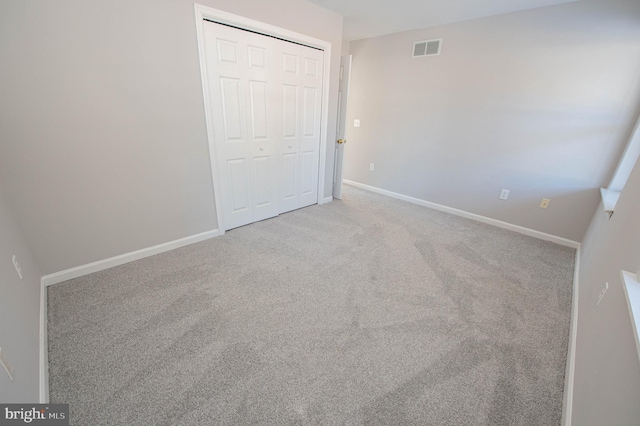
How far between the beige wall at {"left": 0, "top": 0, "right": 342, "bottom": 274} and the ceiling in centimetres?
95

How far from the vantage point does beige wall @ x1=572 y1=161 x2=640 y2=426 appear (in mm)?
762

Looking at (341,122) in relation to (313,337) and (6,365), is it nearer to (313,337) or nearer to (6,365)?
(313,337)

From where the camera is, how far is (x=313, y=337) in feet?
5.28

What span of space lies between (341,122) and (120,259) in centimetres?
311

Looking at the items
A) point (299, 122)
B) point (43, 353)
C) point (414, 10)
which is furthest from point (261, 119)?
point (43, 353)

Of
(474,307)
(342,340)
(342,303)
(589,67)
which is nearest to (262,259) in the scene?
(342,303)

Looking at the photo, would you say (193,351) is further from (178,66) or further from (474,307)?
(178,66)

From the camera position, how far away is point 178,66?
2127mm

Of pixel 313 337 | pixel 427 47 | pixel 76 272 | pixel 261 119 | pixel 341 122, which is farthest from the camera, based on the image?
pixel 341 122

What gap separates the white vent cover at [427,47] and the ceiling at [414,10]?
0.61 ft

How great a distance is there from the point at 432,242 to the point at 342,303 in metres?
1.52

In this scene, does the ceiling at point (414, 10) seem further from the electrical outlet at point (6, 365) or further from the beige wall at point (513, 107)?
the electrical outlet at point (6, 365)

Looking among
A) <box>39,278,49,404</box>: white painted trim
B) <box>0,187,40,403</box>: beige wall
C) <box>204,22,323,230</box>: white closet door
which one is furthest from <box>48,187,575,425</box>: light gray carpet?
<box>204,22,323,230</box>: white closet door

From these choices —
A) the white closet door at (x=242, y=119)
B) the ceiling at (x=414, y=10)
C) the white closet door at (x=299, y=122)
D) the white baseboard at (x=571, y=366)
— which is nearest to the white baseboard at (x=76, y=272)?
the white closet door at (x=242, y=119)
